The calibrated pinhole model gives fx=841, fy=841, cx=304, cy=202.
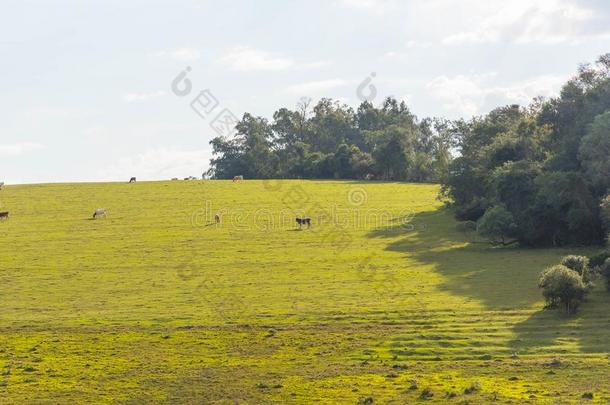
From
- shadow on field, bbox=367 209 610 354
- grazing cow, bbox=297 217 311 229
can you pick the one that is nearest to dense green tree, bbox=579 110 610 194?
A: shadow on field, bbox=367 209 610 354

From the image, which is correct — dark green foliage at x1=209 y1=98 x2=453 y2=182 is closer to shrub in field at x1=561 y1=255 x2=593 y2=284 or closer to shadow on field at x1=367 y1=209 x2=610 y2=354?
shadow on field at x1=367 y1=209 x2=610 y2=354

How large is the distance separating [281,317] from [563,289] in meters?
14.5

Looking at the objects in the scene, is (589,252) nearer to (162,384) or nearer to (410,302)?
(410,302)

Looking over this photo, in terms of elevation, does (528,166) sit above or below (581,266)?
above

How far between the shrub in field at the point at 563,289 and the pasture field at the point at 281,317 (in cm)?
81

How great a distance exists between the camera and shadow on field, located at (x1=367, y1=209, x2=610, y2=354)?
38.7m

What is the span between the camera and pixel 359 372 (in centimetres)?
3472

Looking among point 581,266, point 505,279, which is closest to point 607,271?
point 581,266

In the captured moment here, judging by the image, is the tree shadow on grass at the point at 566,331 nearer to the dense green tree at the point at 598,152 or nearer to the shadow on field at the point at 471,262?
the shadow on field at the point at 471,262

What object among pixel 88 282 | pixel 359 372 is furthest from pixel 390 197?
pixel 359 372

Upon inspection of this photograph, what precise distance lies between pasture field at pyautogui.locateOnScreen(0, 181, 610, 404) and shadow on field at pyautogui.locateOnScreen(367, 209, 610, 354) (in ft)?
0.47

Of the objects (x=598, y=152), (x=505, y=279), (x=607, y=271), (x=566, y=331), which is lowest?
(x=566, y=331)

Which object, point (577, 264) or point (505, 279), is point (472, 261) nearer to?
point (505, 279)

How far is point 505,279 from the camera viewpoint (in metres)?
52.1
